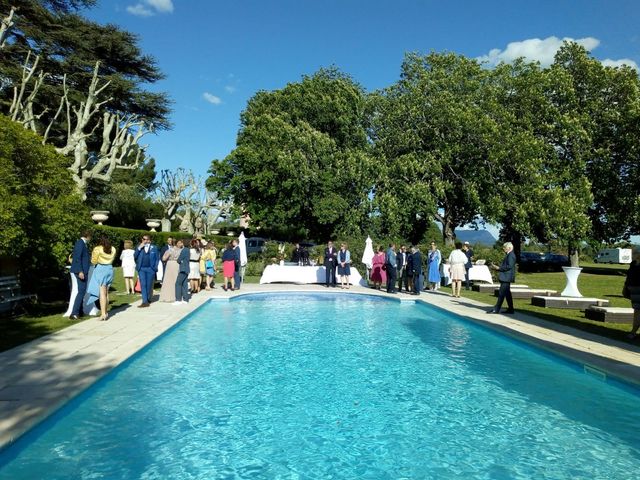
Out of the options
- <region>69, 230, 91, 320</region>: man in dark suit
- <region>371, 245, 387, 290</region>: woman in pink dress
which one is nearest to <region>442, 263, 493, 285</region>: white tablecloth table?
<region>371, 245, 387, 290</region>: woman in pink dress

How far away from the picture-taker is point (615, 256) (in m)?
65.2

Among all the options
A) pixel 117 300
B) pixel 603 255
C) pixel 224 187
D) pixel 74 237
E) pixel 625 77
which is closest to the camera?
pixel 74 237

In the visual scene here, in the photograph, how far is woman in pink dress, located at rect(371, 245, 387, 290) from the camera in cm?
2116

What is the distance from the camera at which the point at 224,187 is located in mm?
41719

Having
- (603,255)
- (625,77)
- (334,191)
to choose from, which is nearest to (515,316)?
(334,191)

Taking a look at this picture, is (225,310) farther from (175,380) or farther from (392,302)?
(175,380)

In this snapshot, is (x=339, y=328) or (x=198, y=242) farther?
(x=198, y=242)

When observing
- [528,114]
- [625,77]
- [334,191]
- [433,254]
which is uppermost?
[625,77]

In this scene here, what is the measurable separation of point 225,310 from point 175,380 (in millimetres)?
7495

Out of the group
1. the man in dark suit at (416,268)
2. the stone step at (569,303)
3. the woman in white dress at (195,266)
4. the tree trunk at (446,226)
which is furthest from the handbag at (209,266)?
the tree trunk at (446,226)

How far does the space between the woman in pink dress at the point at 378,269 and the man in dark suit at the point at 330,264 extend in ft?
5.82

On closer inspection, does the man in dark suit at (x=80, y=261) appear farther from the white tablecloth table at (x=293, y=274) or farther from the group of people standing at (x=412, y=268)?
the white tablecloth table at (x=293, y=274)

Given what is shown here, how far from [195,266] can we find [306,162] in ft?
59.1

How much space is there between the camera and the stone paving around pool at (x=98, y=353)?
520cm
